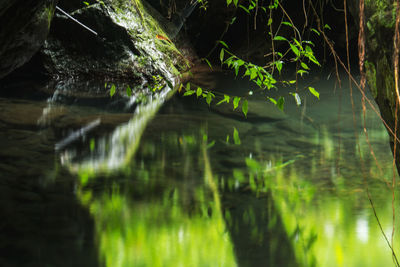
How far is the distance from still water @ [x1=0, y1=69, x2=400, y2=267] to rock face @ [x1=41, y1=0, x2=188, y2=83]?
243cm

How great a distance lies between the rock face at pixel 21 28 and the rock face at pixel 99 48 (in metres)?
4.11

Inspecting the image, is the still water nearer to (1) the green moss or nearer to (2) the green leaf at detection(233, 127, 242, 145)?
(2) the green leaf at detection(233, 127, 242, 145)

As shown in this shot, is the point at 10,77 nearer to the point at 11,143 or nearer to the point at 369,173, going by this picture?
the point at 11,143

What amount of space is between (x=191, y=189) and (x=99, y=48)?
17.6 ft

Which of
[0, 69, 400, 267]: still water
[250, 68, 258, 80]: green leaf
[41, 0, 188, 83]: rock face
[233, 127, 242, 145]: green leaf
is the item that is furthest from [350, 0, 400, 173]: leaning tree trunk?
[41, 0, 188, 83]: rock face

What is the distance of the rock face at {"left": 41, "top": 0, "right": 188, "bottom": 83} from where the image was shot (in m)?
8.48

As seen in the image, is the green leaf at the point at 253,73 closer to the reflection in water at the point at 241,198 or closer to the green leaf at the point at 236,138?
the reflection in water at the point at 241,198

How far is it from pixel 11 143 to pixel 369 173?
125 inches

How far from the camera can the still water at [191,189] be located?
9.49ft

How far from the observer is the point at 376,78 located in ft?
7.84

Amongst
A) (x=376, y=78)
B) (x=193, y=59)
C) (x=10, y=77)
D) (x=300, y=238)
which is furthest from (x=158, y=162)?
(x=193, y=59)

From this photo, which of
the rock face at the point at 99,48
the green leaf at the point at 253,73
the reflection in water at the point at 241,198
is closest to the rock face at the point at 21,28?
the reflection in water at the point at 241,198

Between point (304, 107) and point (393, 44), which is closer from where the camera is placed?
point (393, 44)

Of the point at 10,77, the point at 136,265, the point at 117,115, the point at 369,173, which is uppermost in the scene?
the point at 10,77
